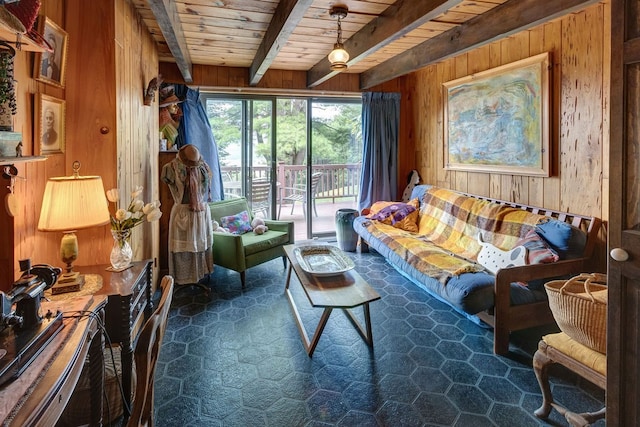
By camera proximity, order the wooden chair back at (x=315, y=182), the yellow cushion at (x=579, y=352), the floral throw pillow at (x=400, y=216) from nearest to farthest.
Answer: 1. the yellow cushion at (x=579, y=352)
2. the floral throw pillow at (x=400, y=216)
3. the wooden chair back at (x=315, y=182)

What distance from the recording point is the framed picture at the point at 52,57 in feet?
5.94

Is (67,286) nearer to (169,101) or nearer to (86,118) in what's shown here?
(86,118)

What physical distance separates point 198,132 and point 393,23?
2.71 meters

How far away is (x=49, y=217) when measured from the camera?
1754mm

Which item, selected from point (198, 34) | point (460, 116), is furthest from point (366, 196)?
point (198, 34)

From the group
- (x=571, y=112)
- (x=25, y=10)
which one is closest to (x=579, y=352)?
(x=571, y=112)

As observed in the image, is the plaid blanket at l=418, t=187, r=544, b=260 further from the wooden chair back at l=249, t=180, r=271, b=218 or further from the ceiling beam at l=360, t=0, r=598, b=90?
the wooden chair back at l=249, t=180, r=271, b=218

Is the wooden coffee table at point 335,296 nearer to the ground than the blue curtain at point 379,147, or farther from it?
nearer to the ground

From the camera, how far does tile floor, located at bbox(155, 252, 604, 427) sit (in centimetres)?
191

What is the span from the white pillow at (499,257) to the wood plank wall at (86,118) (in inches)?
106

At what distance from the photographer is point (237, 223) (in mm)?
4180

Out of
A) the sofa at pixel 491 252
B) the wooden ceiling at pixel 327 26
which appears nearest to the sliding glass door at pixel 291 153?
the wooden ceiling at pixel 327 26

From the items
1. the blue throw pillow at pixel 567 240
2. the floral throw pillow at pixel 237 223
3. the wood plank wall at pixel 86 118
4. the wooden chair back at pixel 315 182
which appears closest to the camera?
the wood plank wall at pixel 86 118

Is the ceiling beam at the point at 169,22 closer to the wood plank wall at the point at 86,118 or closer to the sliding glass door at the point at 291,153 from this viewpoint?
the wood plank wall at the point at 86,118
